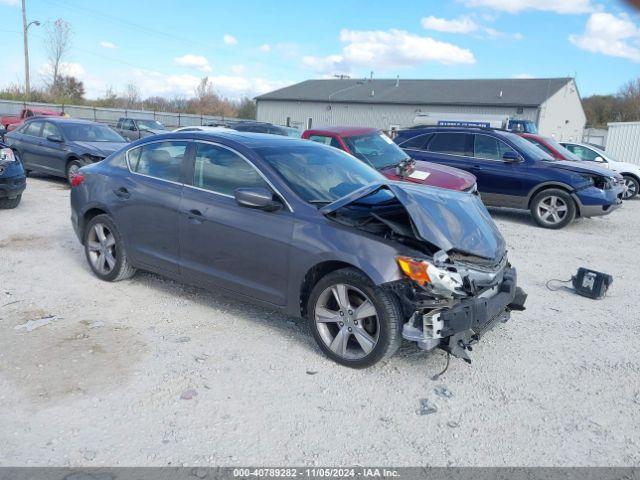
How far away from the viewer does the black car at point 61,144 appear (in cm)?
1177

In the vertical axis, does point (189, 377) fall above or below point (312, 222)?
below

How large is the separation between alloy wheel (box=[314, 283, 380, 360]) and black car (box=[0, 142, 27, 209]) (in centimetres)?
710

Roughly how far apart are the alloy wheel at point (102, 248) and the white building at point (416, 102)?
3845 cm

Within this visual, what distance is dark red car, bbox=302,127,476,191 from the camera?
812cm

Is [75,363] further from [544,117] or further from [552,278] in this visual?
[544,117]

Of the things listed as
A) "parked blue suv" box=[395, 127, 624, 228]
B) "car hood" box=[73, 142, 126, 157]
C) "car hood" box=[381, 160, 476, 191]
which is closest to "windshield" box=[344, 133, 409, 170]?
"car hood" box=[381, 160, 476, 191]

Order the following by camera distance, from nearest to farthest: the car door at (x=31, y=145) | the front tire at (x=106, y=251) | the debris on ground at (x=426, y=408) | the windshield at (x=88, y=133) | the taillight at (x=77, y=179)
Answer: the debris on ground at (x=426, y=408) < the front tire at (x=106, y=251) < the taillight at (x=77, y=179) < the windshield at (x=88, y=133) < the car door at (x=31, y=145)

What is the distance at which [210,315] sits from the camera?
16.6 feet

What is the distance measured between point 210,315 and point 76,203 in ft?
7.26

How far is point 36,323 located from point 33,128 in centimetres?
959

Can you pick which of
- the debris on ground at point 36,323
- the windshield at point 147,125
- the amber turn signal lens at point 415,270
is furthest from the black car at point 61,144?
the windshield at point 147,125

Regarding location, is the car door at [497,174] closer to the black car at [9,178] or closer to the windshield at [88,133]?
the windshield at [88,133]

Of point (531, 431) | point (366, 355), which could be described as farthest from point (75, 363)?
point (531, 431)

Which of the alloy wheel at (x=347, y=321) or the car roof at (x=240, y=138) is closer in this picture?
the alloy wheel at (x=347, y=321)
